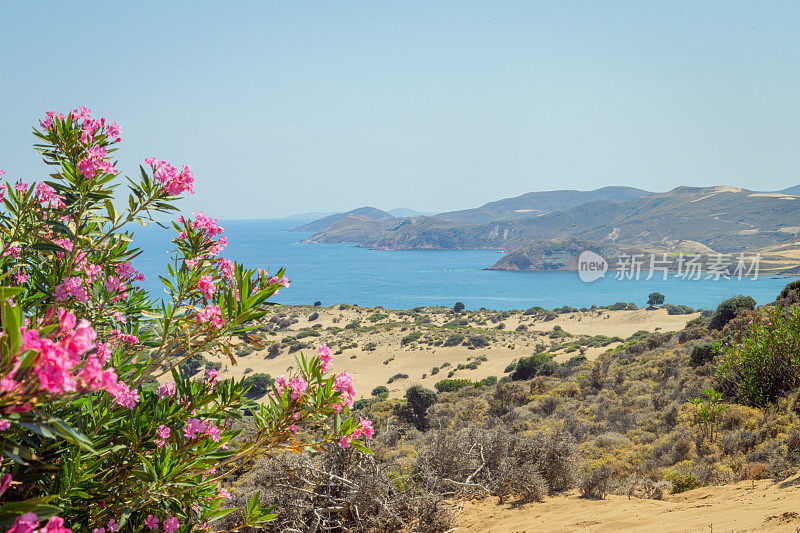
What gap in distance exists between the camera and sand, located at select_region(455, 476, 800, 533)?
13.7ft

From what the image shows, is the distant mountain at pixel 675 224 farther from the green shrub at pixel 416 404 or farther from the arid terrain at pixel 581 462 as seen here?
the green shrub at pixel 416 404

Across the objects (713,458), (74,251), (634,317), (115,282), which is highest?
(74,251)

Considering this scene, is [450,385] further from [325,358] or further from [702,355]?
[325,358]

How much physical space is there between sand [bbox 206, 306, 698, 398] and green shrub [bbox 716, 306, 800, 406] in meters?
20.2

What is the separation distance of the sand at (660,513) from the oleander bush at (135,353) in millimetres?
3079

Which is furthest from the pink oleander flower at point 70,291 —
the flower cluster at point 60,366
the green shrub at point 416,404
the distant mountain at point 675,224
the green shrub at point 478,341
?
the distant mountain at point 675,224

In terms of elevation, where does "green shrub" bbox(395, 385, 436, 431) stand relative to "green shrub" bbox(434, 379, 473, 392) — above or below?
above

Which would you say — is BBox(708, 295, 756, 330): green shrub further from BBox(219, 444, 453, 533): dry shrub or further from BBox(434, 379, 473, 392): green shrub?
BBox(219, 444, 453, 533): dry shrub

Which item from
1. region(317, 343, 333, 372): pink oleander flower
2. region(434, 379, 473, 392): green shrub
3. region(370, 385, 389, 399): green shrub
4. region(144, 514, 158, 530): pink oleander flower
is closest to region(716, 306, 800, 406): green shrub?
region(317, 343, 333, 372): pink oleander flower

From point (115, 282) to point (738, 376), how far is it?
1198 centimetres

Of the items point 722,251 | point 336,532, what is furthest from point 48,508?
point 722,251

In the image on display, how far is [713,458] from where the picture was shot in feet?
24.5

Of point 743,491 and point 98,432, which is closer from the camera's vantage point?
point 98,432

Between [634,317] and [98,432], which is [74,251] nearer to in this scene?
[98,432]
